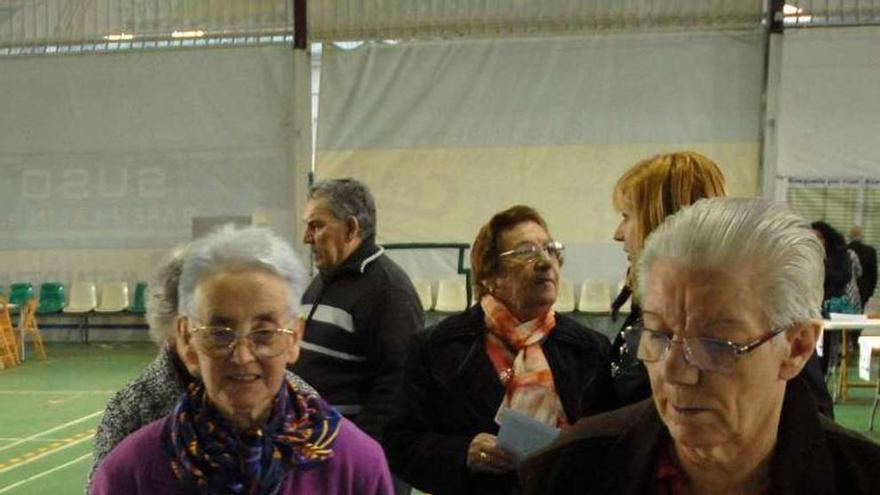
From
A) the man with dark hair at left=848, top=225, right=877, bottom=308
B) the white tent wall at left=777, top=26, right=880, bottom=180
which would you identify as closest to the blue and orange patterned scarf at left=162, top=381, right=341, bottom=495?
the man with dark hair at left=848, top=225, right=877, bottom=308

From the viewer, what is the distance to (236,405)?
172 cm

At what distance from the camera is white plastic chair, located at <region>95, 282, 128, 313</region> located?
40.0 feet

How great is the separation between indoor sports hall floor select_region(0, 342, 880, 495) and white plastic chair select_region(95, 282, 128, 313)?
20.6 inches

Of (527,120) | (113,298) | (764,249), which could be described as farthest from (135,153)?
(764,249)

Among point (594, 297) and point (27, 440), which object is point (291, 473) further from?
point (594, 297)

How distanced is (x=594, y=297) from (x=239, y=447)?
966 cm

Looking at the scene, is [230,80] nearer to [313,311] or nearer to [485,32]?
[485,32]

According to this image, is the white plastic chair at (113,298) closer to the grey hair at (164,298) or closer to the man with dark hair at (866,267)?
the man with dark hair at (866,267)

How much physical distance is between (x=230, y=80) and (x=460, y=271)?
410cm

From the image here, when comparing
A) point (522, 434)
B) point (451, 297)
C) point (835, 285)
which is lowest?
point (451, 297)

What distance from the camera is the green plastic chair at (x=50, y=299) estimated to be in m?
12.1

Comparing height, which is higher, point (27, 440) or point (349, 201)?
point (349, 201)

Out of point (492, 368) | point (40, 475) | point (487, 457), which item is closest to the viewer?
point (487, 457)

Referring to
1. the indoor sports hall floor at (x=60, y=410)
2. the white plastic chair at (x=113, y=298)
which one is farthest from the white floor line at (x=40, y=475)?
the white plastic chair at (x=113, y=298)
